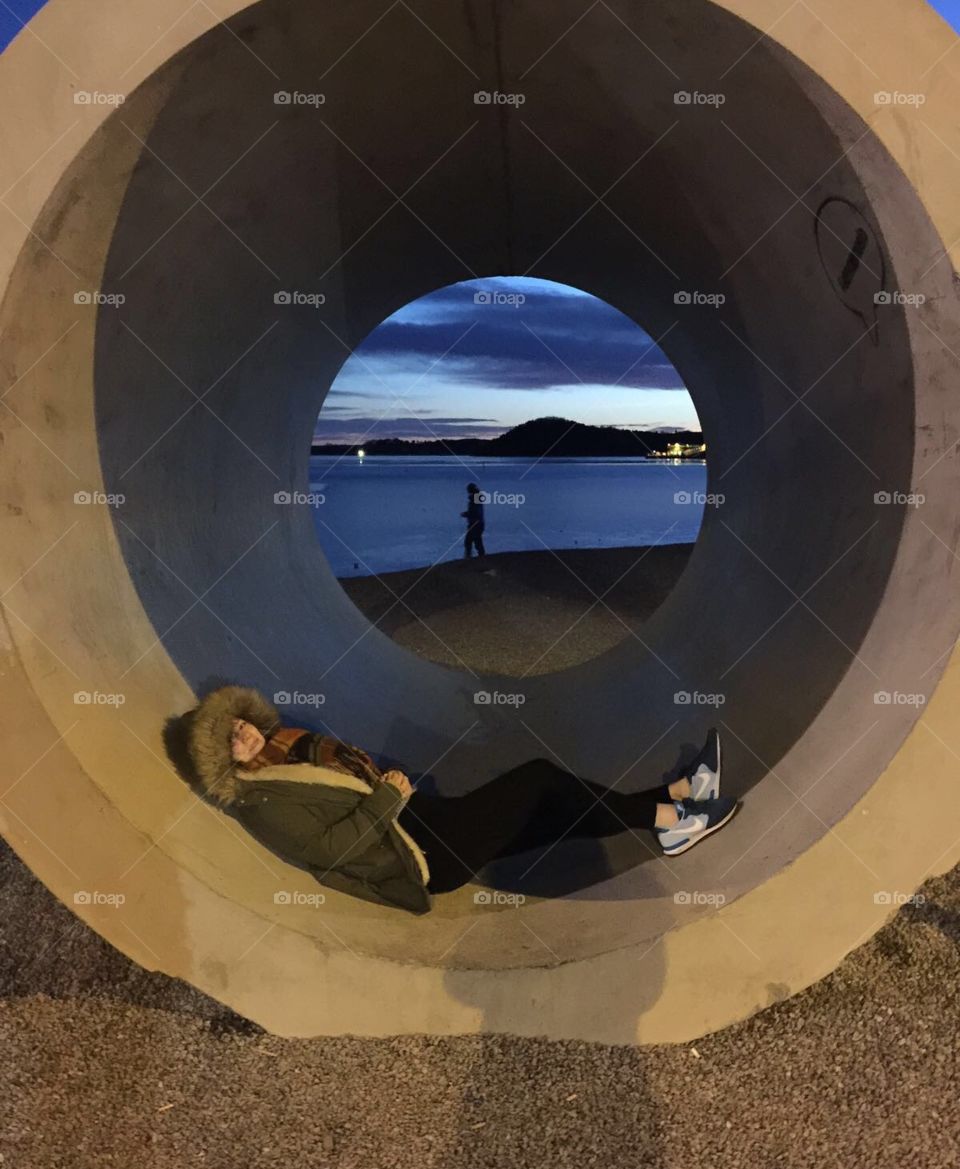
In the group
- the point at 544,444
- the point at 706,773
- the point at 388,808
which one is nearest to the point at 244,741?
the point at 388,808

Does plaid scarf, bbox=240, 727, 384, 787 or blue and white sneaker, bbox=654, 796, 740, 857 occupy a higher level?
plaid scarf, bbox=240, 727, 384, 787

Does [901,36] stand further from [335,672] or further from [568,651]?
[568,651]

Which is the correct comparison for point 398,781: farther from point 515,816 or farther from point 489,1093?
point 489,1093

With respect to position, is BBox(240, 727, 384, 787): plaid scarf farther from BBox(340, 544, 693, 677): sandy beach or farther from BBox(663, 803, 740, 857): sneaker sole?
BBox(340, 544, 693, 677): sandy beach

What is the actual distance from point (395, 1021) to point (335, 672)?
193cm

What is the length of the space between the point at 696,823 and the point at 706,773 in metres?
0.31

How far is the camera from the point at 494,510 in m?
23.3

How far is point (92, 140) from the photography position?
244 centimetres

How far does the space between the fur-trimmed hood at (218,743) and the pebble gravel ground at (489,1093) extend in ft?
3.15

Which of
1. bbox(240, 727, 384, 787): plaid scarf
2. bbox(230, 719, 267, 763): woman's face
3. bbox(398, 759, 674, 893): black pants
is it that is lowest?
bbox(398, 759, 674, 893): black pants

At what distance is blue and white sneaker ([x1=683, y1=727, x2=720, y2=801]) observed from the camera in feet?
11.4

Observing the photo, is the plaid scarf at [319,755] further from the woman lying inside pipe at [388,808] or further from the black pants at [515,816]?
the black pants at [515,816]

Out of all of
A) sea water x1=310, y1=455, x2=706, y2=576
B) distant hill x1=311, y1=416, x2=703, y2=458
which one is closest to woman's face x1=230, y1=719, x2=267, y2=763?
sea water x1=310, y1=455, x2=706, y2=576

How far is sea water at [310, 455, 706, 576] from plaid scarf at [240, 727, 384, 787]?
610 cm
